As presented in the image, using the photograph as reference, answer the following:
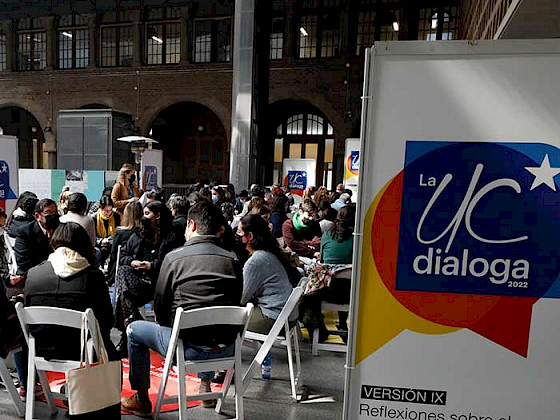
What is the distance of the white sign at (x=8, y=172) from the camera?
5.95 metres

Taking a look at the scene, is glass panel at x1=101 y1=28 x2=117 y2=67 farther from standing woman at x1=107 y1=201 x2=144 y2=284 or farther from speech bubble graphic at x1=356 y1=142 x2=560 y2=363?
speech bubble graphic at x1=356 y1=142 x2=560 y2=363

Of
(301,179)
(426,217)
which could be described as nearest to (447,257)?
(426,217)

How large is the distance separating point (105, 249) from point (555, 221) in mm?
5302

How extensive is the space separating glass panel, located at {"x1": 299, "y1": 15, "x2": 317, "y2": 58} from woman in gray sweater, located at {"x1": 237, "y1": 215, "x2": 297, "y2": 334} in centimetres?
1439

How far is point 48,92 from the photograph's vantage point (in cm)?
1878

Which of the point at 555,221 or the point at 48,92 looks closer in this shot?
the point at 555,221

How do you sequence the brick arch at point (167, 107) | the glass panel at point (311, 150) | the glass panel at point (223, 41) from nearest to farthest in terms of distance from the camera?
the brick arch at point (167, 107) → the glass panel at point (223, 41) → the glass panel at point (311, 150)

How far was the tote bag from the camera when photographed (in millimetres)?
2082

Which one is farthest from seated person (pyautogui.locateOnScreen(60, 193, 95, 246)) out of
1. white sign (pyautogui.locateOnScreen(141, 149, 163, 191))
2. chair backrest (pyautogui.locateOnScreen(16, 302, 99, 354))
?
white sign (pyautogui.locateOnScreen(141, 149, 163, 191))

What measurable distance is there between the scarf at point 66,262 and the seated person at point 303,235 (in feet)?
10.8

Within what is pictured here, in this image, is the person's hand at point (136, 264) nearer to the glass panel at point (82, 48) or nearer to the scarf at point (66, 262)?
the scarf at point (66, 262)

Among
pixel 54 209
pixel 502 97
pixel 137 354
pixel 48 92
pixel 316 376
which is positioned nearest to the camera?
pixel 502 97

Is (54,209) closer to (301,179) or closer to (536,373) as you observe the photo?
(536,373)

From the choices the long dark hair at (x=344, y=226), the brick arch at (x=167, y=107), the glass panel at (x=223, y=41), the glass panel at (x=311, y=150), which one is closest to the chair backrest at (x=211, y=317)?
the long dark hair at (x=344, y=226)
